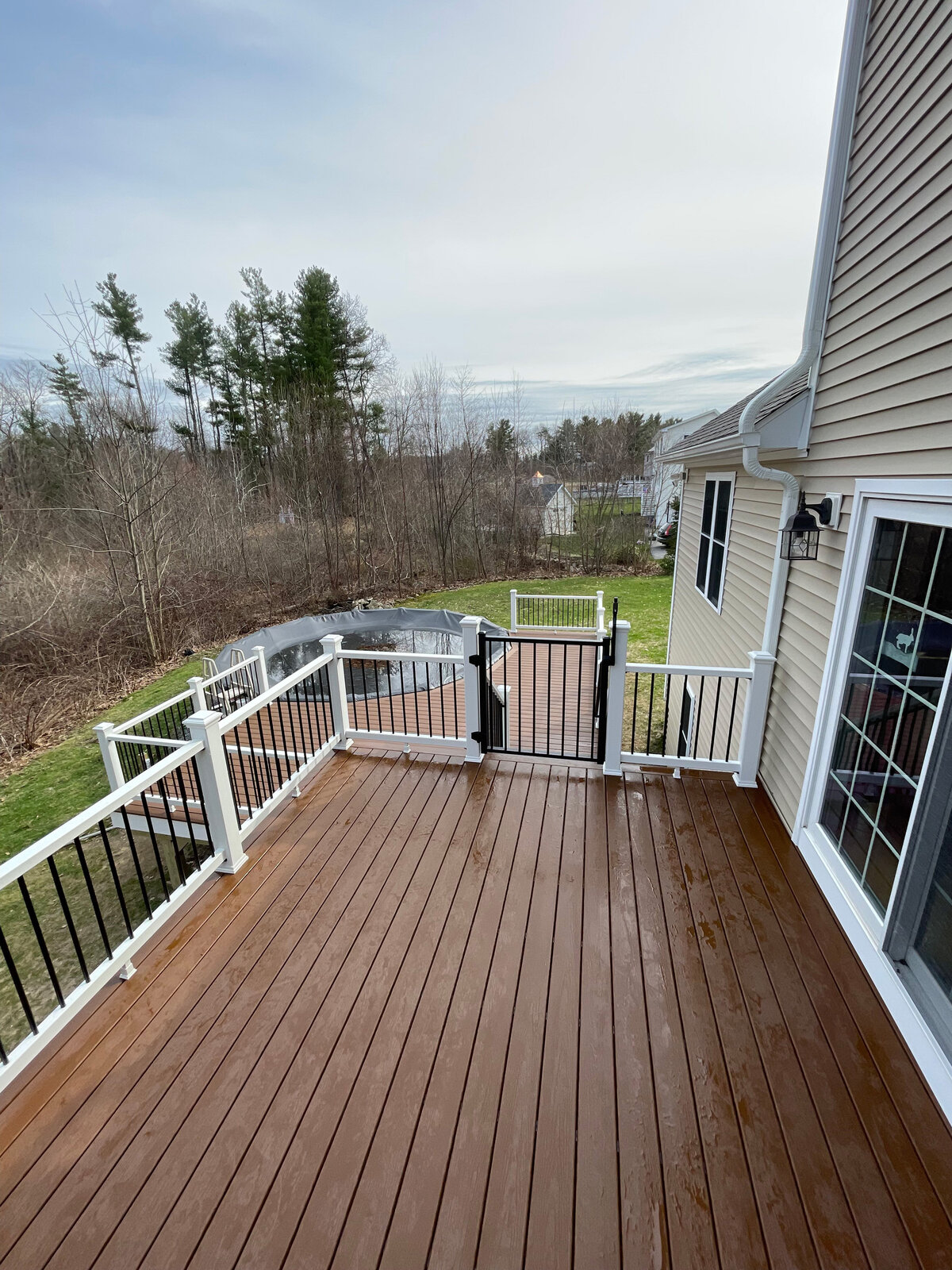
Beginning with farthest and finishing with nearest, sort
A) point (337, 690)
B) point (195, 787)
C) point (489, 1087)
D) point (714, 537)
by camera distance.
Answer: point (195, 787)
point (714, 537)
point (337, 690)
point (489, 1087)

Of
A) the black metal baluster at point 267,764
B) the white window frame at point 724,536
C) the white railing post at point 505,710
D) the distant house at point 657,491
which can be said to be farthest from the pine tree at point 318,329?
the black metal baluster at point 267,764

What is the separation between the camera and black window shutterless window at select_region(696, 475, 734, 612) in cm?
482

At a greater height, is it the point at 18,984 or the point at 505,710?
the point at 18,984

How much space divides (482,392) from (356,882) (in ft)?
55.3

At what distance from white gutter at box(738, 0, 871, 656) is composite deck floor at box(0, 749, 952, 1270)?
2.22m

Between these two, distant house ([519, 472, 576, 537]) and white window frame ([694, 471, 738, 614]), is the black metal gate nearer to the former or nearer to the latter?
white window frame ([694, 471, 738, 614])

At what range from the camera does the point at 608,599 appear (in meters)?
14.3

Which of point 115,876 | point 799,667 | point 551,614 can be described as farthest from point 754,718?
point 551,614

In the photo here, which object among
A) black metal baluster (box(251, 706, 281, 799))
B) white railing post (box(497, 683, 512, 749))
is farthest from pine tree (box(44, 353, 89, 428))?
white railing post (box(497, 683, 512, 749))

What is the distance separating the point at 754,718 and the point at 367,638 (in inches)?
367

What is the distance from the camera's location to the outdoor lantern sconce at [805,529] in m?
2.62

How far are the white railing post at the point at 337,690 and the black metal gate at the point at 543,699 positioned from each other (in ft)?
3.51

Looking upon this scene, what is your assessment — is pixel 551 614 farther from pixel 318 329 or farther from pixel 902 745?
pixel 318 329

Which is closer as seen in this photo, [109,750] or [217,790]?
[217,790]
